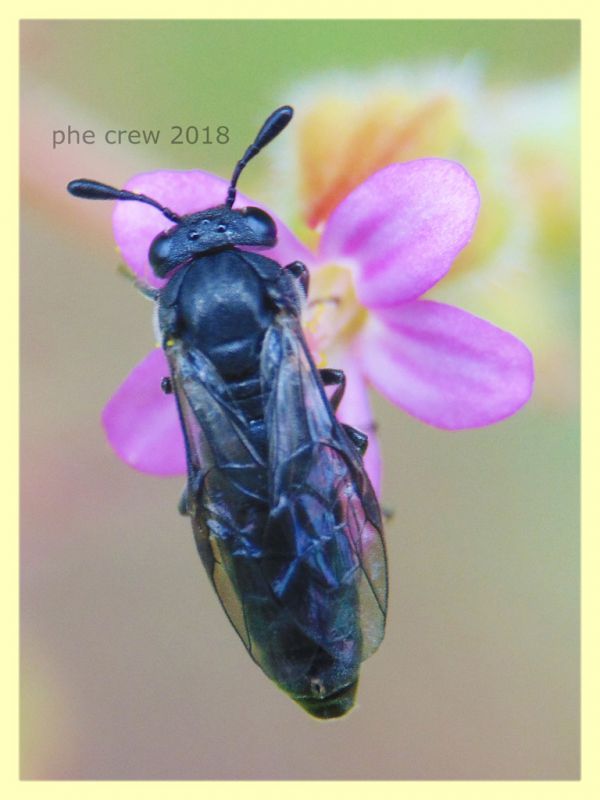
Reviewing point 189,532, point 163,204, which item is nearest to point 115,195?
point 163,204

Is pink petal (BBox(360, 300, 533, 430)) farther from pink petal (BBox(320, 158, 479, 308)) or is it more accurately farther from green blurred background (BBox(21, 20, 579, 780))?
green blurred background (BBox(21, 20, 579, 780))

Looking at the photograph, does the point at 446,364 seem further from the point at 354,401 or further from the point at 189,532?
the point at 189,532

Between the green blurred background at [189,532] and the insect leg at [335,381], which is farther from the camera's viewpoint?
the green blurred background at [189,532]

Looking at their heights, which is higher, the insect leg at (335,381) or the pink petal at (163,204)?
the pink petal at (163,204)

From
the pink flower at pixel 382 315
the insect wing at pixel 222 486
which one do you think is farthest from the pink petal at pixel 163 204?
the insect wing at pixel 222 486

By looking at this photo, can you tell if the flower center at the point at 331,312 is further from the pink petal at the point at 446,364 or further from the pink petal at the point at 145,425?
the pink petal at the point at 145,425

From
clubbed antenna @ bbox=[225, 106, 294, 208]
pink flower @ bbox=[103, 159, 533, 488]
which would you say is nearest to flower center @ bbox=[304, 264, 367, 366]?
pink flower @ bbox=[103, 159, 533, 488]
